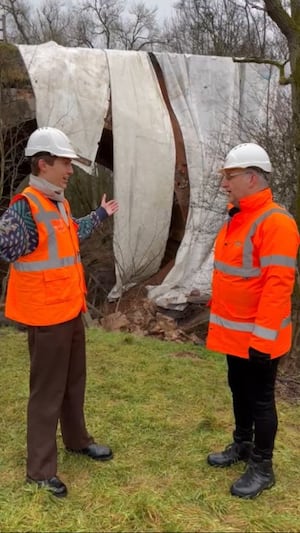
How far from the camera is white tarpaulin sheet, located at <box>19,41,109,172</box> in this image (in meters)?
9.23

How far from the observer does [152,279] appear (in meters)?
10.0

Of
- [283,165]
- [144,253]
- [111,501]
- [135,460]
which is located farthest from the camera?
[144,253]

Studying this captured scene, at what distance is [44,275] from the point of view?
311 cm

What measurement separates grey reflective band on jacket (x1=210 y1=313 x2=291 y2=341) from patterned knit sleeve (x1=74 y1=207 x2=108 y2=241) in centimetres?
99

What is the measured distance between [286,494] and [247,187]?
174 centimetres

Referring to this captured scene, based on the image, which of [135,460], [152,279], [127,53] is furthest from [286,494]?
[127,53]

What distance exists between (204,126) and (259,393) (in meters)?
7.62

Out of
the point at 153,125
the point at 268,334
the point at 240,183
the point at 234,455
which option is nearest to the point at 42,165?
the point at 240,183

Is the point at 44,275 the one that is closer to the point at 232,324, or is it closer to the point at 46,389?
the point at 46,389

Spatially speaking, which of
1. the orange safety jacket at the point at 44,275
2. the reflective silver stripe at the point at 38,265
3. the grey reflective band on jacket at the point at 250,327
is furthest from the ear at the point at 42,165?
the grey reflective band on jacket at the point at 250,327

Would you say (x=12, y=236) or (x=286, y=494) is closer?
(x=12, y=236)

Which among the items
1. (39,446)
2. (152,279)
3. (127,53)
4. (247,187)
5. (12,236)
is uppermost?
(127,53)

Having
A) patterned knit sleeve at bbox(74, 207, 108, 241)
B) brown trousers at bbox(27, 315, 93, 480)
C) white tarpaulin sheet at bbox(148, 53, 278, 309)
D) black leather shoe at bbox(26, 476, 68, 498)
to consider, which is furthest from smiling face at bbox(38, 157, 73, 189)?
white tarpaulin sheet at bbox(148, 53, 278, 309)

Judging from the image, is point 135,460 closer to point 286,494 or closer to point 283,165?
point 286,494
